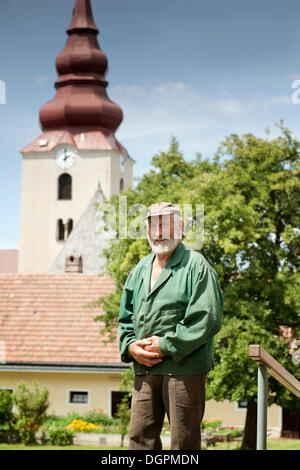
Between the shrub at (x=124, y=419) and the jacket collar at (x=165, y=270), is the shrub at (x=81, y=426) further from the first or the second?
the jacket collar at (x=165, y=270)

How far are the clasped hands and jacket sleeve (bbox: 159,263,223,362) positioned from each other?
0.18 feet

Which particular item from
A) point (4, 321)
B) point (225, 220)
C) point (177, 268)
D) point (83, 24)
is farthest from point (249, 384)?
point (83, 24)

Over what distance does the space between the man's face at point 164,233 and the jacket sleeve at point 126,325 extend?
341mm

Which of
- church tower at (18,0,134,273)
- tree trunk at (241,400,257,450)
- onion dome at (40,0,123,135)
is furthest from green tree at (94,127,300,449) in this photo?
church tower at (18,0,134,273)

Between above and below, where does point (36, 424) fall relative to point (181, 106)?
below

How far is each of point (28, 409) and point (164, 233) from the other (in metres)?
17.0

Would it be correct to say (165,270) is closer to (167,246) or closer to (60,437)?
(167,246)

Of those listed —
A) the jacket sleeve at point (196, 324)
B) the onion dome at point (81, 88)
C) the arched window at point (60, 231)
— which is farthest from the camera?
the arched window at point (60, 231)

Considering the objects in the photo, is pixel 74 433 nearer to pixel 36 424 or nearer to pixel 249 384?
pixel 36 424

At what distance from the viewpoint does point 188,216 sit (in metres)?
17.4

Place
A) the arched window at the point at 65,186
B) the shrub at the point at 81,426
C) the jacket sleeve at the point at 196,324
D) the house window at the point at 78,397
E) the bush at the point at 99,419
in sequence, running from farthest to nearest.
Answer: the arched window at the point at 65,186 < the house window at the point at 78,397 < the bush at the point at 99,419 < the shrub at the point at 81,426 < the jacket sleeve at the point at 196,324

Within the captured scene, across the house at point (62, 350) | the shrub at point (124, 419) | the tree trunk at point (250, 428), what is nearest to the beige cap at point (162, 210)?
the tree trunk at point (250, 428)

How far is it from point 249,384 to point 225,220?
3.77 m

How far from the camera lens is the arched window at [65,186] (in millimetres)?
69812
